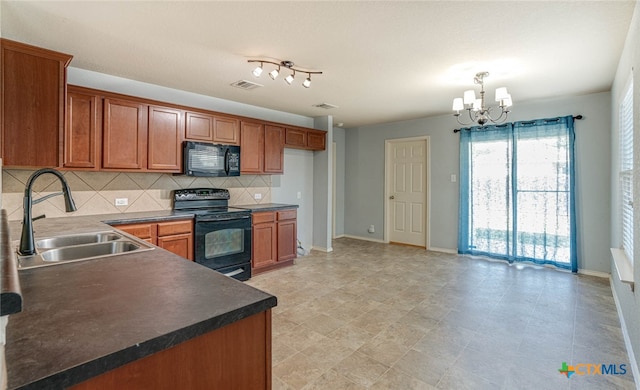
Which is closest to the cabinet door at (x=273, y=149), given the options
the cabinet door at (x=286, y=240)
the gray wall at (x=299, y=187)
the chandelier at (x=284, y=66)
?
the gray wall at (x=299, y=187)

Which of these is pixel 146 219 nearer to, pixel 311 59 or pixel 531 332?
pixel 311 59

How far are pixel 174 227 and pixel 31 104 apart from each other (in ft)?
5.21

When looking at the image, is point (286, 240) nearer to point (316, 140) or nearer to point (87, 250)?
point (316, 140)

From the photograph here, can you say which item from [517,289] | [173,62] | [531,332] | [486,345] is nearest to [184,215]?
[173,62]

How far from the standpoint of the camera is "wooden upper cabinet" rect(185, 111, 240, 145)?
12.8 feet

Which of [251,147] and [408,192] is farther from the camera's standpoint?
[408,192]

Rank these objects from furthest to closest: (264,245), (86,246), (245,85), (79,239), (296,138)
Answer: (296,138)
(264,245)
(245,85)
(79,239)
(86,246)

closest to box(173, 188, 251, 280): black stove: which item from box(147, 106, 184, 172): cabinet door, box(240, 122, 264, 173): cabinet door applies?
box(147, 106, 184, 172): cabinet door

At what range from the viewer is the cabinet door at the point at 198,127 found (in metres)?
3.87

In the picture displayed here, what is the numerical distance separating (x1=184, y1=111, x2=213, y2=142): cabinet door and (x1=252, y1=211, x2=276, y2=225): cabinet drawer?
3.78 ft

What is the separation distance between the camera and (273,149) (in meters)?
4.82

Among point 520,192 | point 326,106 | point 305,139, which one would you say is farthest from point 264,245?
point 520,192

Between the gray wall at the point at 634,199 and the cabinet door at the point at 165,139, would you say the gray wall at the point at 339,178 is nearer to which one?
the cabinet door at the point at 165,139

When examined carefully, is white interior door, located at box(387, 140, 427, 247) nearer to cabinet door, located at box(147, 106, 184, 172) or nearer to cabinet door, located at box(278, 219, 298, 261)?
cabinet door, located at box(278, 219, 298, 261)
